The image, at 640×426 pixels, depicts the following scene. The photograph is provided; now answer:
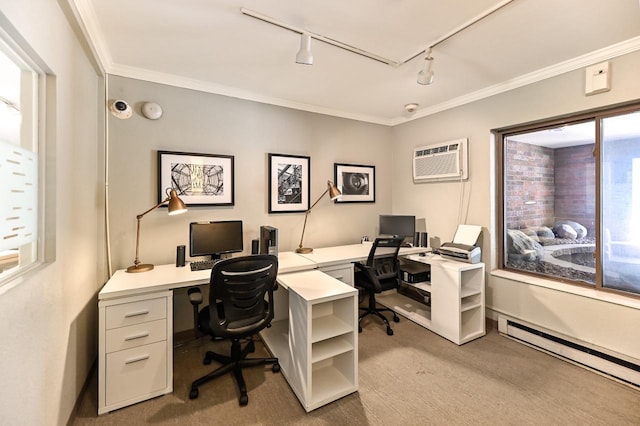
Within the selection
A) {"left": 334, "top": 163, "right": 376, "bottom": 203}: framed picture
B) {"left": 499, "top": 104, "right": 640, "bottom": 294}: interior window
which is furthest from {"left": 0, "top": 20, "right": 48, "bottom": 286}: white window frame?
{"left": 499, "top": 104, "right": 640, "bottom": 294}: interior window

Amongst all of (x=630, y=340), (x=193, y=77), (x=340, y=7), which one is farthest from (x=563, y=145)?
(x=193, y=77)

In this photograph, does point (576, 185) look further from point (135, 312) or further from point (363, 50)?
point (135, 312)

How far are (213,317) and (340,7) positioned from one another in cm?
213

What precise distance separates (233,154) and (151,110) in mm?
799

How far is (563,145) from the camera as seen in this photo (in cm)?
258

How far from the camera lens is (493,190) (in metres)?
2.91

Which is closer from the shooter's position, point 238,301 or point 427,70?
point 238,301

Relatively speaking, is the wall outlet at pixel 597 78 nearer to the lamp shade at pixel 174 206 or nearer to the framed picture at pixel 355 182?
the framed picture at pixel 355 182

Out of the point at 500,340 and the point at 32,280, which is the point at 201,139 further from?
the point at 500,340

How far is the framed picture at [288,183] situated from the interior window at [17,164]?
1968 mm

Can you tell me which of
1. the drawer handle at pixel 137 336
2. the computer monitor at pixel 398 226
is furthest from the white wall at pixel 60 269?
the computer monitor at pixel 398 226

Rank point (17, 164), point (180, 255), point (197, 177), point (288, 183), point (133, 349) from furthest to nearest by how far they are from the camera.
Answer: point (288, 183)
point (197, 177)
point (180, 255)
point (133, 349)
point (17, 164)

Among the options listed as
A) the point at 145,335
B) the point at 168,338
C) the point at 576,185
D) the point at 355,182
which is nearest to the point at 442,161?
the point at 355,182

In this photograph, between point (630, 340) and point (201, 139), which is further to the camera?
point (201, 139)
